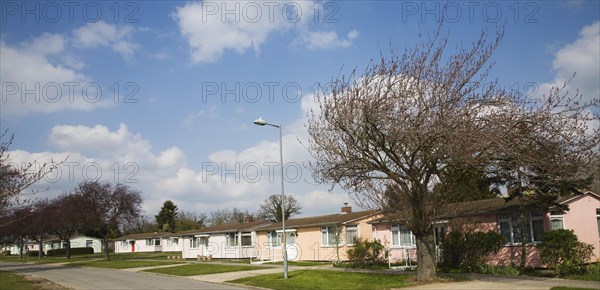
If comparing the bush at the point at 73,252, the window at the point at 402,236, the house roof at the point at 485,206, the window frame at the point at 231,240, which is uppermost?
the house roof at the point at 485,206

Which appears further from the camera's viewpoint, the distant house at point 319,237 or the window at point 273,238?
the window at point 273,238

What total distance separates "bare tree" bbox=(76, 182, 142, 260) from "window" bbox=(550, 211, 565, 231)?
141 ft

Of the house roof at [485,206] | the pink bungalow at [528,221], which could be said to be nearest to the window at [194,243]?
the house roof at [485,206]

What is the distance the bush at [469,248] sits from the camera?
23891 millimetres

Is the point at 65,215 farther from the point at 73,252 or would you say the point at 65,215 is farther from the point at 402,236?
the point at 402,236

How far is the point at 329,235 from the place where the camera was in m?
36.5

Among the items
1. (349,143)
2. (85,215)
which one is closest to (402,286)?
(349,143)

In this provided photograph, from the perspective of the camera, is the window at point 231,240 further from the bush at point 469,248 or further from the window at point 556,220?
the window at point 556,220

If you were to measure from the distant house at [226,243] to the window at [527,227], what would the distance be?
23.8 m

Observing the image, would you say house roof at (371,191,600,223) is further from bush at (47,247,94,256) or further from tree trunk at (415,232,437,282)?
bush at (47,247,94,256)

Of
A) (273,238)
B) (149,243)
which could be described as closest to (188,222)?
(149,243)

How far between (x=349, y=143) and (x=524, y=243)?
9332 millimetres

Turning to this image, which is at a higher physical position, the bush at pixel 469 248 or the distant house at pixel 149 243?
the bush at pixel 469 248

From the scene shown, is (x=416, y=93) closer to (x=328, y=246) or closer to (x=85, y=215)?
(x=328, y=246)
